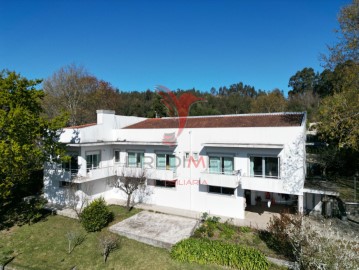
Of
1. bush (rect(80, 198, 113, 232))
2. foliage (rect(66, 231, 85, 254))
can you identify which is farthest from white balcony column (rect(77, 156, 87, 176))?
foliage (rect(66, 231, 85, 254))

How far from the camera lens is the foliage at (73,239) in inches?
567

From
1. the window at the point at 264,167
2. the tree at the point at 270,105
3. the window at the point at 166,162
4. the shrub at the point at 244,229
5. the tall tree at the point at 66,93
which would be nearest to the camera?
the shrub at the point at 244,229

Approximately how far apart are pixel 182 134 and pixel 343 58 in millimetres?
13034

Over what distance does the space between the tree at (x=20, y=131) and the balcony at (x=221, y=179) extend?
1117cm

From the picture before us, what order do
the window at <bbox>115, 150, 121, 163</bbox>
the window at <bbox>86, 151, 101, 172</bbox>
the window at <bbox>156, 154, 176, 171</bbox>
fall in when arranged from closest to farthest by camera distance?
the window at <bbox>156, 154, 176, 171</bbox>, the window at <bbox>86, 151, 101, 172</bbox>, the window at <bbox>115, 150, 121, 163</bbox>

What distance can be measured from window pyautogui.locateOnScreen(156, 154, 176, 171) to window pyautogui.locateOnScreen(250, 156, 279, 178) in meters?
6.61

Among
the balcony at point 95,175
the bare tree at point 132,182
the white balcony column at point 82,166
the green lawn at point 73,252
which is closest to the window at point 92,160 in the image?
the white balcony column at point 82,166

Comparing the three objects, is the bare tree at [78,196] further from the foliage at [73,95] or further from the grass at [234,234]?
the foliage at [73,95]

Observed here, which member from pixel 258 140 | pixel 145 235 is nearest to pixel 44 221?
pixel 145 235

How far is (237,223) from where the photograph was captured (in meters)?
16.8

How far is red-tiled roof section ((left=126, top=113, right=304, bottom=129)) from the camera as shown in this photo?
18344 mm

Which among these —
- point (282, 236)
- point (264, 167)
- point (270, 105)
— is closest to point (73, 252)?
point (282, 236)

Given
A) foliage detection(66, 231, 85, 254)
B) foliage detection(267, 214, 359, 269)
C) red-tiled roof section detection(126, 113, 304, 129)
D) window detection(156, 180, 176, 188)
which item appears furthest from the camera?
window detection(156, 180, 176, 188)

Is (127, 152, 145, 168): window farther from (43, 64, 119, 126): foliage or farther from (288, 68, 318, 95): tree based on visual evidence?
(288, 68, 318, 95): tree
